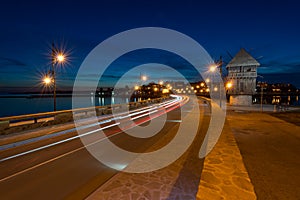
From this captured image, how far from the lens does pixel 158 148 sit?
752 centimetres

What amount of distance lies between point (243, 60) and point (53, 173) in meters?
42.9

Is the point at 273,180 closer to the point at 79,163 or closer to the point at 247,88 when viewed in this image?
the point at 79,163

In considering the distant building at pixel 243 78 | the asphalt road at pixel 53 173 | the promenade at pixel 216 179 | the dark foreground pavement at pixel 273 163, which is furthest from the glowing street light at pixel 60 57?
the distant building at pixel 243 78

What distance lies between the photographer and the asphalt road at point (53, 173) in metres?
4.33

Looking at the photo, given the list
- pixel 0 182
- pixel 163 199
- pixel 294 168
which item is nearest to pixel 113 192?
pixel 163 199

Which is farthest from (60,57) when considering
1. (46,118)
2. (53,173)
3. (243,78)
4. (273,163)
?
(243,78)

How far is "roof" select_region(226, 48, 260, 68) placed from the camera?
38.2 meters

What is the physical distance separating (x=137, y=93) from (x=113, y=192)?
170952mm

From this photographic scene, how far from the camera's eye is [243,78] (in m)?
38.5

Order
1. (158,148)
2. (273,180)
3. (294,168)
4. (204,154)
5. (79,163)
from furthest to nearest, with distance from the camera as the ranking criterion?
(158,148), (204,154), (79,163), (294,168), (273,180)

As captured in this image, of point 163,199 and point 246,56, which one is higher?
point 246,56

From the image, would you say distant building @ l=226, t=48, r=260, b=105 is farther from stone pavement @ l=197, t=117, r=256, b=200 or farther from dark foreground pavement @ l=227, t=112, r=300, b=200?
stone pavement @ l=197, t=117, r=256, b=200

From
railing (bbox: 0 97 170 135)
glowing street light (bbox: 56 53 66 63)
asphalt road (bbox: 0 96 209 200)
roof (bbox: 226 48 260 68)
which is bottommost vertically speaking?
asphalt road (bbox: 0 96 209 200)

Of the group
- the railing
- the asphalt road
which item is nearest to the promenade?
the asphalt road
